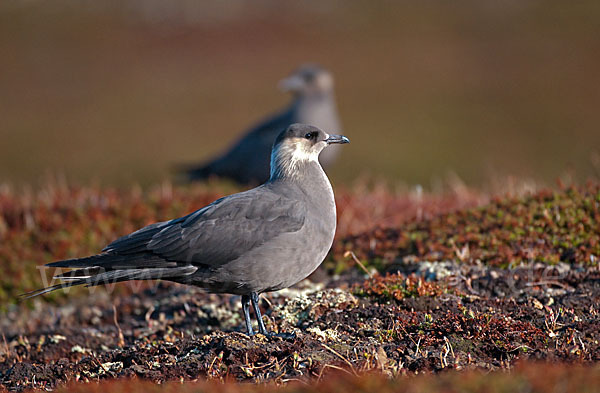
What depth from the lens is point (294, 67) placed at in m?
31.0

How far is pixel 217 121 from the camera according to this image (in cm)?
2652

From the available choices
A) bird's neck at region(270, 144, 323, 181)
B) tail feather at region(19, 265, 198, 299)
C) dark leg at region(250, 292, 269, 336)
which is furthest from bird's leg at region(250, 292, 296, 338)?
bird's neck at region(270, 144, 323, 181)

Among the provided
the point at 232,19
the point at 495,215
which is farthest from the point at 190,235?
the point at 232,19

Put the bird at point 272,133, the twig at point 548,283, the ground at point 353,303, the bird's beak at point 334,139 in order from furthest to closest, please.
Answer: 1. the bird at point 272,133
2. the bird's beak at point 334,139
3. the twig at point 548,283
4. the ground at point 353,303

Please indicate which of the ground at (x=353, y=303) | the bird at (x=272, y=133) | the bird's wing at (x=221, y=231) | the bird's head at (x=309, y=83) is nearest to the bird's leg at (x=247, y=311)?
Answer: the ground at (x=353, y=303)

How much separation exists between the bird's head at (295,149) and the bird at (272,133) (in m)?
4.74

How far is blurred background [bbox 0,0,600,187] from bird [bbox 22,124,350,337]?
13.6 m

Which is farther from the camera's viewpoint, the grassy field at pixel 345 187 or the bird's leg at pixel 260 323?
the bird's leg at pixel 260 323

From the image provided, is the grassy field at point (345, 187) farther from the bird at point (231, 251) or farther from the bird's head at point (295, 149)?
the bird's head at point (295, 149)

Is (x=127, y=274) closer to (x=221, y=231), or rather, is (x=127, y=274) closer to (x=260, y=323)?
(x=221, y=231)

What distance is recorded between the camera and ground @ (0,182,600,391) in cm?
419

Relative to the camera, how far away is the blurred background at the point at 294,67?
22516 millimetres

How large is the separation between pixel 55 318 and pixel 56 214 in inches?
79.0

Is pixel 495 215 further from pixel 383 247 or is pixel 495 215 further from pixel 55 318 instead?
pixel 55 318
